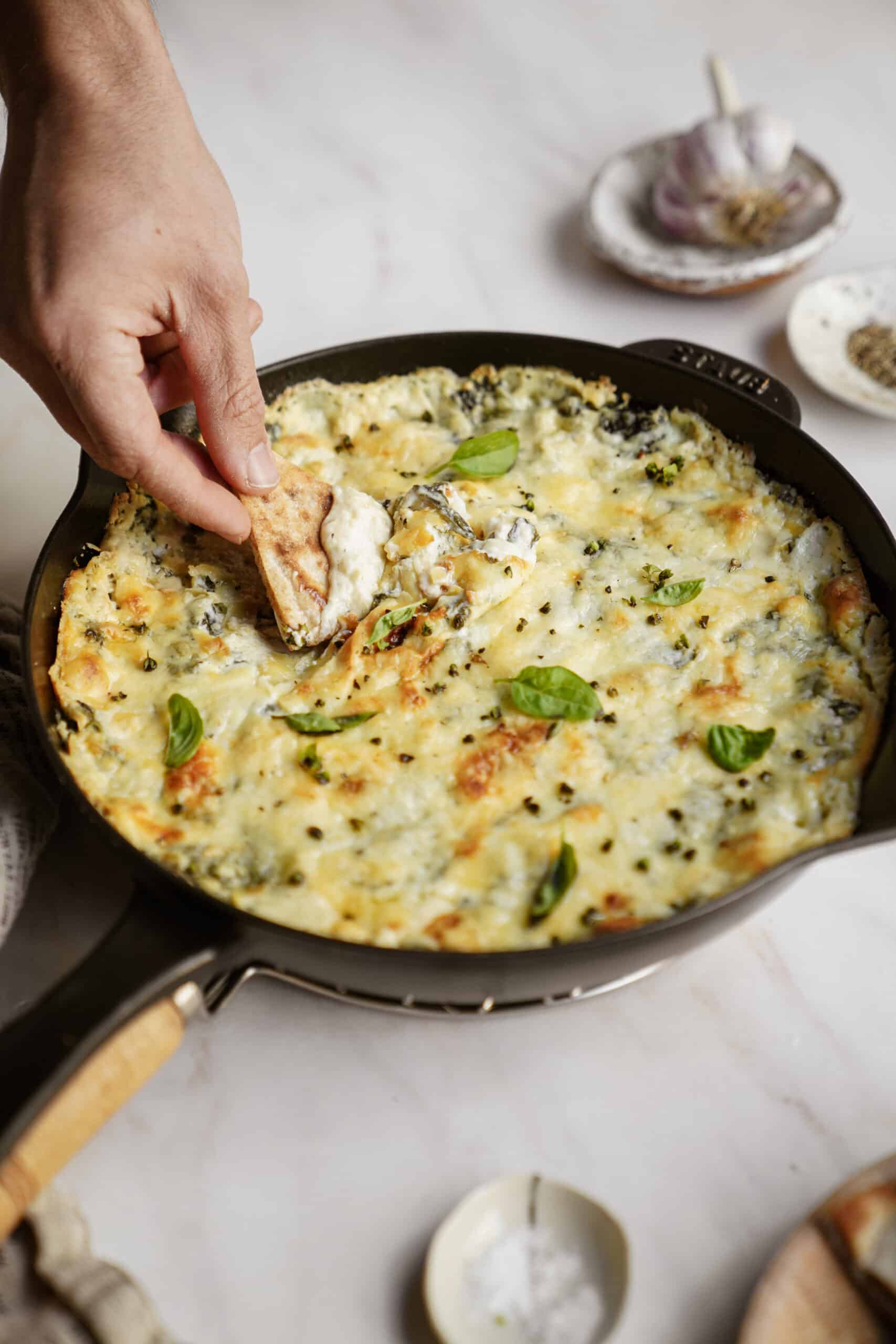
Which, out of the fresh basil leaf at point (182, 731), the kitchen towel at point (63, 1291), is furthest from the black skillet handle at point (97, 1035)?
the fresh basil leaf at point (182, 731)

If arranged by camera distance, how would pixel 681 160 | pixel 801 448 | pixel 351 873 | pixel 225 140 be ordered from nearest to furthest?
pixel 351 873
pixel 801 448
pixel 681 160
pixel 225 140

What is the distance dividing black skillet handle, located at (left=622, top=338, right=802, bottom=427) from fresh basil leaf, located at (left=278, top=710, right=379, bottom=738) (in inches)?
55.4

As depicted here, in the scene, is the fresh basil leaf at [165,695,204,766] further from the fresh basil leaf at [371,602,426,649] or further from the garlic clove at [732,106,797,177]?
the garlic clove at [732,106,797,177]

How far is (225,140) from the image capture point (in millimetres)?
5465

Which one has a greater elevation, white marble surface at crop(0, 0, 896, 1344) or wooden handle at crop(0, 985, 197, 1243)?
wooden handle at crop(0, 985, 197, 1243)

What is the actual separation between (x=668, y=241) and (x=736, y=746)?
110 inches

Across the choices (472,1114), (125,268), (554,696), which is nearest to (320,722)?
(554,696)

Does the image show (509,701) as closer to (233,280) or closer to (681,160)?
(233,280)

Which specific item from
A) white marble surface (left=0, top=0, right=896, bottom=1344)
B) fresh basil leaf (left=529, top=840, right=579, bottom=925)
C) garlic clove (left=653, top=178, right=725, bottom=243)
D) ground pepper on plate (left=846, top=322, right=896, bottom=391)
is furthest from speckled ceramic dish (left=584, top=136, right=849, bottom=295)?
fresh basil leaf (left=529, top=840, right=579, bottom=925)

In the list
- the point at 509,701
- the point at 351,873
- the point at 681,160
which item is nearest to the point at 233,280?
the point at 509,701

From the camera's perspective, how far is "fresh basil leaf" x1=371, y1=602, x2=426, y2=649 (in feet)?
9.60

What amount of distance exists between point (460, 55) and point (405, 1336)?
5.63m

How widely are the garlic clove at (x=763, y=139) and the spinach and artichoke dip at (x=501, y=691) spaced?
1.60 m

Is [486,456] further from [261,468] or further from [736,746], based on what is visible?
[736,746]
